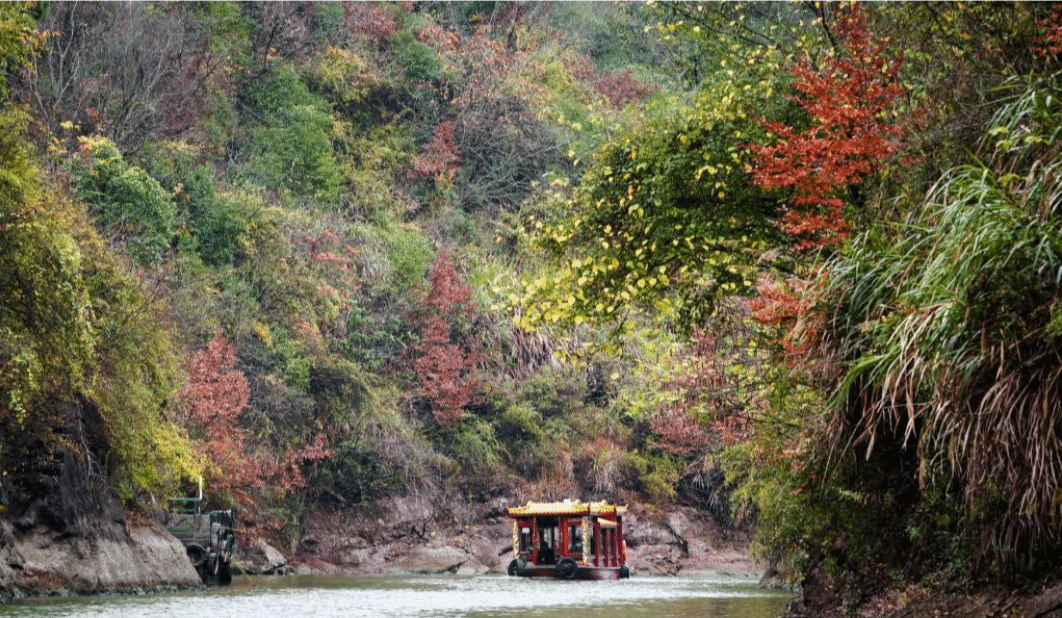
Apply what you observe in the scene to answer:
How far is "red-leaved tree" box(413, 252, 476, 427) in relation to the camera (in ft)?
162

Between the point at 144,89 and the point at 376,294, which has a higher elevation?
the point at 144,89

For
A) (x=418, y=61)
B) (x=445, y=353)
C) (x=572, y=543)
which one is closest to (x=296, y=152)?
(x=445, y=353)

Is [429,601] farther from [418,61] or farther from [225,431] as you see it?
[418,61]

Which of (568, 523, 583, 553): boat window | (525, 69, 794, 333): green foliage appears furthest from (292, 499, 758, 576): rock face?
(525, 69, 794, 333): green foliage

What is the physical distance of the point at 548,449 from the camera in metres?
50.0

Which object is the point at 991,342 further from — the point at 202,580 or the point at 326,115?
the point at 326,115

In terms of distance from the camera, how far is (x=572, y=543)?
138ft

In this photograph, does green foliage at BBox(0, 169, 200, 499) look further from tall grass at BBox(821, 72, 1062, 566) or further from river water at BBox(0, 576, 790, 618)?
tall grass at BBox(821, 72, 1062, 566)

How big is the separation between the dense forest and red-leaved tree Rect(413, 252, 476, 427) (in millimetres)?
216

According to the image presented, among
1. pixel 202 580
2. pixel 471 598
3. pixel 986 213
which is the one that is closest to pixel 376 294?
pixel 202 580

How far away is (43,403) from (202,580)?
27.5 ft

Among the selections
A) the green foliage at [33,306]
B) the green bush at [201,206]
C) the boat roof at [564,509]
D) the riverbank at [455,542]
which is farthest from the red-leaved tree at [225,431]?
the green foliage at [33,306]

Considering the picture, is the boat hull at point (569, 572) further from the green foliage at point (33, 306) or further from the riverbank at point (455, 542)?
the green foliage at point (33, 306)

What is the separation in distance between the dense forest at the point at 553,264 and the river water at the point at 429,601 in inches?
98.0
